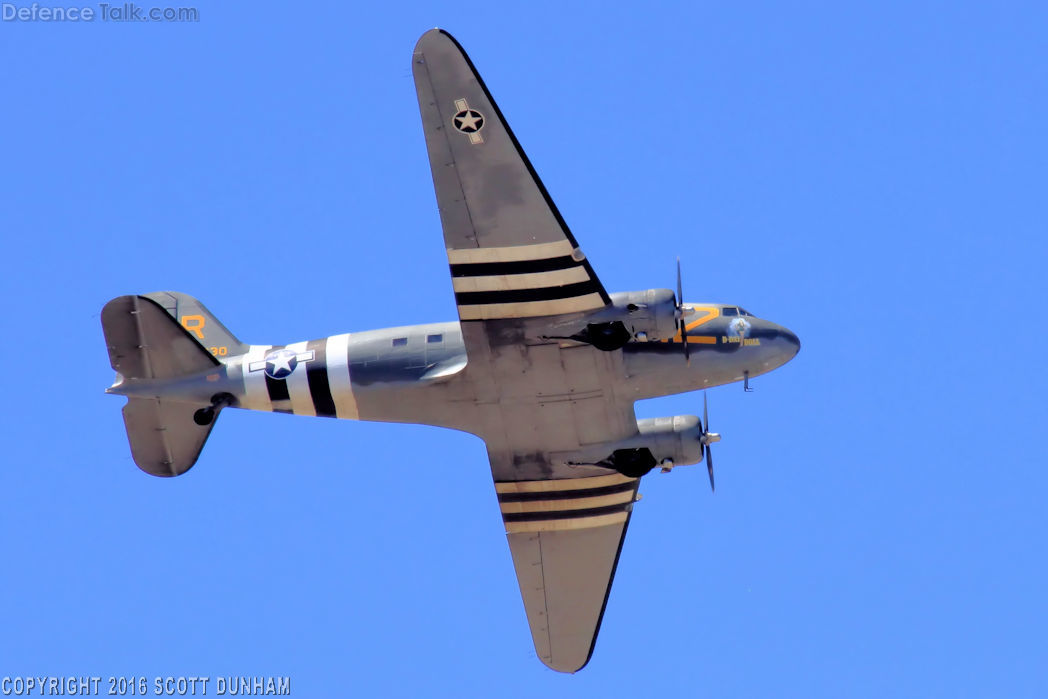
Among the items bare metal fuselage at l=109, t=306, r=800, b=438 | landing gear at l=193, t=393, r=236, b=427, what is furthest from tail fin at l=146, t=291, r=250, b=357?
landing gear at l=193, t=393, r=236, b=427

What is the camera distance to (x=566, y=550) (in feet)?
121

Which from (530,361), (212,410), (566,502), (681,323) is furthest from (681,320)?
(212,410)

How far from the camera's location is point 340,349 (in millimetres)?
33219

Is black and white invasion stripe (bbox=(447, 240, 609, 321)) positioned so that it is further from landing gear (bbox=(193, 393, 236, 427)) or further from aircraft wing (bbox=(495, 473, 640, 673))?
landing gear (bbox=(193, 393, 236, 427))

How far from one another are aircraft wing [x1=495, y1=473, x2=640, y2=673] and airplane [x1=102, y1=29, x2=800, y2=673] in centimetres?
7

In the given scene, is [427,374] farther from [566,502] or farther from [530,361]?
[566,502]

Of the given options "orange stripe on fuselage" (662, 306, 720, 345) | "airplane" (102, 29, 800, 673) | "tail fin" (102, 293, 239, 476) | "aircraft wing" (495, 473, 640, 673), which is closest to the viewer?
"airplane" (102, 29, 800, 673)

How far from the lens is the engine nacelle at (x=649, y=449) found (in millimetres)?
34062

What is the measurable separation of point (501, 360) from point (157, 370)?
8022 millimetres

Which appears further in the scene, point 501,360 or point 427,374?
point 427,374

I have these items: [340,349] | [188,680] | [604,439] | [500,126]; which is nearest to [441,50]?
[500,126]

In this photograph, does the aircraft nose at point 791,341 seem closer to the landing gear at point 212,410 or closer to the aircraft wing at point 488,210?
the aircraft wing at point 488,210

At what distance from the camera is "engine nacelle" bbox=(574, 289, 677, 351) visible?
102 feet

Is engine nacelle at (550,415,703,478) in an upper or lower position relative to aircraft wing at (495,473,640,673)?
upper
